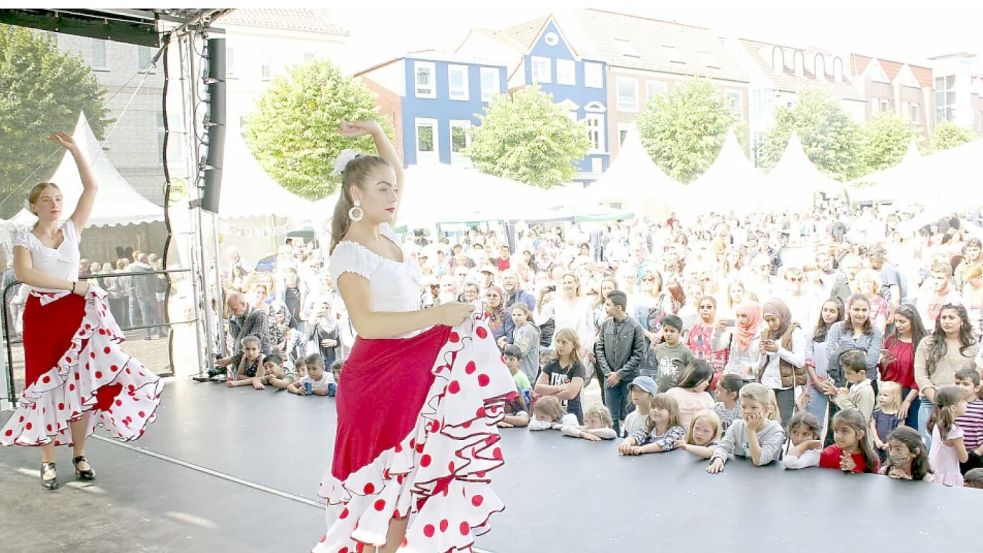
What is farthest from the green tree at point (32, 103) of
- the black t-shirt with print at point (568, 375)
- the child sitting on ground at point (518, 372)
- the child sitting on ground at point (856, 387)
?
the child sitting on ground at point (856, 387)

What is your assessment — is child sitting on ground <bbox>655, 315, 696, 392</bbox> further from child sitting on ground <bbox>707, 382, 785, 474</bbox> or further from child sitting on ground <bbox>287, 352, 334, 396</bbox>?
child sitting on ground <bbox>287, 352, 334, 396</bbox>

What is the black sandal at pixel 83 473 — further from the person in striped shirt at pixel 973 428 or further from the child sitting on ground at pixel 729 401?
the person in striped shirt at pixel 973 428

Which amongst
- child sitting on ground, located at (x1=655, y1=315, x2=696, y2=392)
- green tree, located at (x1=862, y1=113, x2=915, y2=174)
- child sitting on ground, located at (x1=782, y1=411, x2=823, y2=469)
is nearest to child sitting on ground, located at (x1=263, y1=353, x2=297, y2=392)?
child sitting on ground, located at (x1=655, y1=315, x2=696, y2=392)

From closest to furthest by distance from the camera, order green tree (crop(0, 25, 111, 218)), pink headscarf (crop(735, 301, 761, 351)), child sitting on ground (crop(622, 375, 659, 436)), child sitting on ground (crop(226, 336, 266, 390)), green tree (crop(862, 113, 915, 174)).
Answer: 1. child sitting on ground (crop(622, 375, 659, 436))
2. pink headscarf (crop(735, 301, 761, 351))
3. green tree (crop(0, 25, 111, 218))
4. green tree (crop(862, 113, 915, 174))
5. child sitting on ground (crop(226, 336, 266, 390))

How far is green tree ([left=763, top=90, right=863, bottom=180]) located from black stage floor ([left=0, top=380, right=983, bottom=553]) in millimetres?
3224

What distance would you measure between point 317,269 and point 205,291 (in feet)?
5.76

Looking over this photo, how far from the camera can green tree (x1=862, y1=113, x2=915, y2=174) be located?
5.34 meters

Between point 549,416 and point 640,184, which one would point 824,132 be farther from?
point 549,416

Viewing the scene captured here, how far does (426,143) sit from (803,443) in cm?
757

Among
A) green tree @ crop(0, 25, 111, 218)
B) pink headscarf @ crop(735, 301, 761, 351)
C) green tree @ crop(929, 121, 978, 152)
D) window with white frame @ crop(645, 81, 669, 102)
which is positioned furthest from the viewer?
window with white frame @ crop(645, 81, 669, 102)

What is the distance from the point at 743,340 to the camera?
4.24 m

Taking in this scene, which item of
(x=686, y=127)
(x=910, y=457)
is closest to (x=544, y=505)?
(x=910, y=457)

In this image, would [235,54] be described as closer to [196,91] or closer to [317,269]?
[317,269]

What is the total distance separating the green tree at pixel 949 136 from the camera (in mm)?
5008
